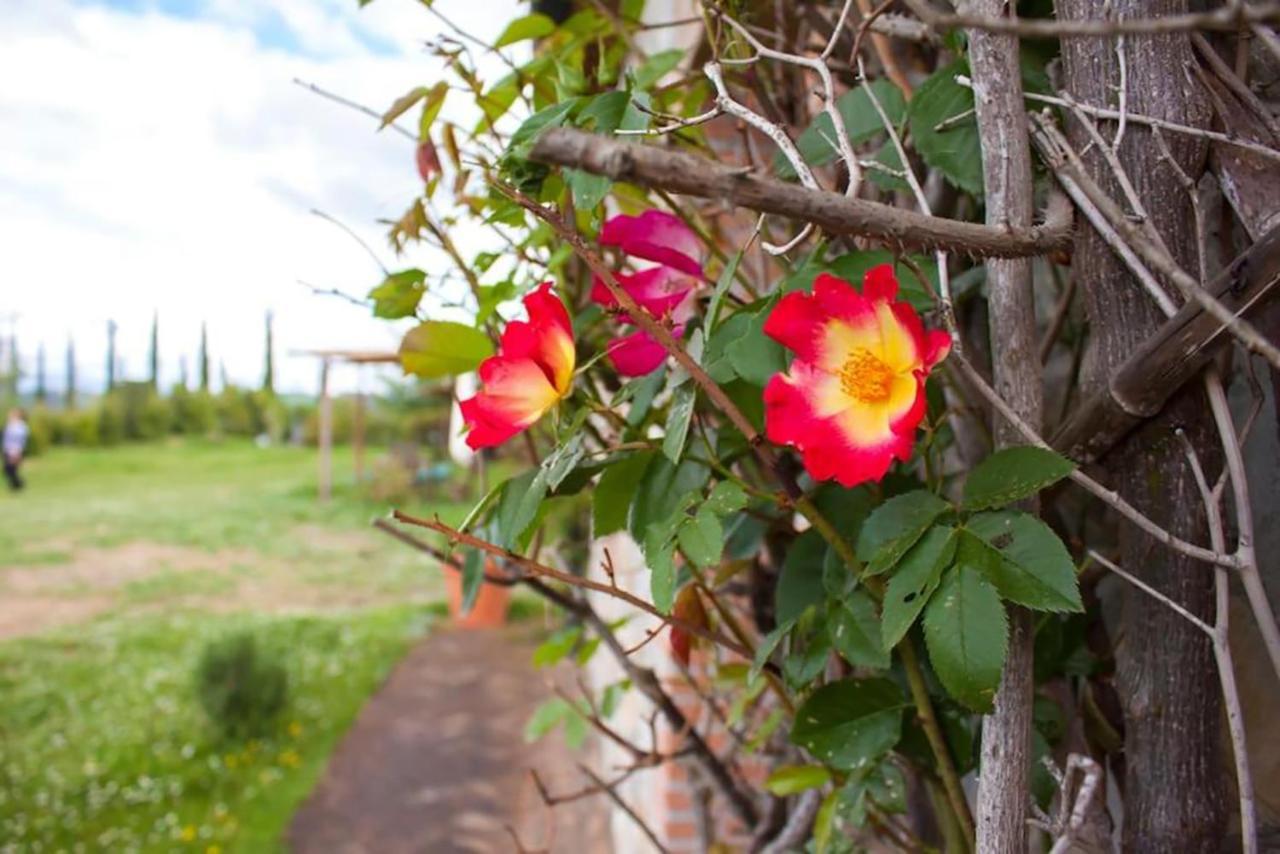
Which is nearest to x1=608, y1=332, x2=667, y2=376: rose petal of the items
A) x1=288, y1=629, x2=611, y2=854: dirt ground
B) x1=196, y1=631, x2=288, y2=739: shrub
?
x1=288, y1=629, x2=611, y2=854: dirt ground

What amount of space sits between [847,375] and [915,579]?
0.29ft

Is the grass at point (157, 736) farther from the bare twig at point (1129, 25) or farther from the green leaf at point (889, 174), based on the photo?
the bare twig at point (1129, 25)

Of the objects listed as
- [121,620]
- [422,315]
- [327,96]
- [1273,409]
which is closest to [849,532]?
[1273,409]

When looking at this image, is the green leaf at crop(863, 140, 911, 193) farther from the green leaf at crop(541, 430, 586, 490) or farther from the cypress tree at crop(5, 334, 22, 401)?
the cypress tree at crop(5, 334, 22, 401)

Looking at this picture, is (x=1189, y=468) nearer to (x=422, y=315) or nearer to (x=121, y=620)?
(x=422, y=315)

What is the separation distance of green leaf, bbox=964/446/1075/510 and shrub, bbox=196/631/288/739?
179 inches

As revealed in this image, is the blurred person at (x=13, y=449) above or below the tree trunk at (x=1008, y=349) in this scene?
below

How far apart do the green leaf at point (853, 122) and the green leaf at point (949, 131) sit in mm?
48

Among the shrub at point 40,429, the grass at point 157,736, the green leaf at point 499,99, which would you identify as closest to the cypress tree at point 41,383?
the shrub at point 40,429

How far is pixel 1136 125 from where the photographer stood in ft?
1.44

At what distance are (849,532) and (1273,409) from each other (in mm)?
226

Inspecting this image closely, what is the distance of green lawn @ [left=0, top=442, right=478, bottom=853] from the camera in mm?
3854

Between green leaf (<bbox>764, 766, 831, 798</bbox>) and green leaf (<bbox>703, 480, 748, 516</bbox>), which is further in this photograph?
green leaf (<bbox>764, 766, 831, 798</bbox>)

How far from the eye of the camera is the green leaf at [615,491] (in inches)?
20.9
